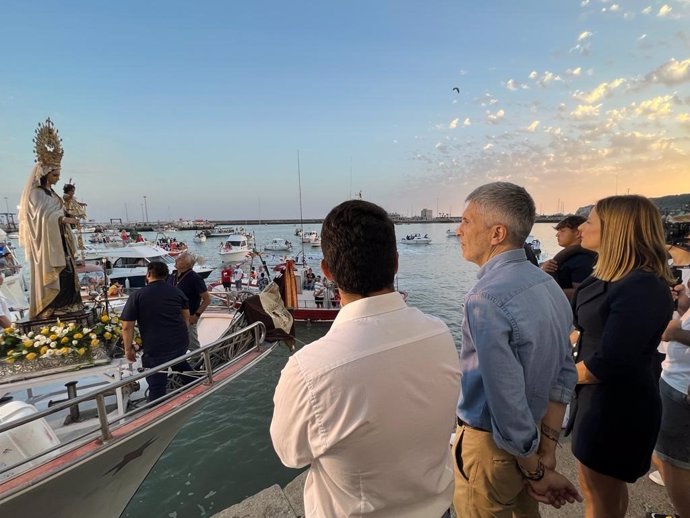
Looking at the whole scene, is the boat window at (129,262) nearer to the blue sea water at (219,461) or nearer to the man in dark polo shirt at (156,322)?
the blue sea water at (219,461)

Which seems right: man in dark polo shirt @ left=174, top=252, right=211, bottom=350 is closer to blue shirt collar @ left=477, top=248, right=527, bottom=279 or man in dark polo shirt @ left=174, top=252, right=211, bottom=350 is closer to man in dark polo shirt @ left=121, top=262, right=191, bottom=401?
man in dark polo shirt @ left=121, top=262, right=191, bottom=401

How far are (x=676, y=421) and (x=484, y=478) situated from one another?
5.33 feet

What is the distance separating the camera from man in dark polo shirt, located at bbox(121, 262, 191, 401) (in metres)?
4.24

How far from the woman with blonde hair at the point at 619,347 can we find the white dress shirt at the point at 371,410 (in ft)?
3.62

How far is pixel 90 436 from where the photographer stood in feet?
10.2

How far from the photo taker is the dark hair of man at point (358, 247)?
3.77 feet

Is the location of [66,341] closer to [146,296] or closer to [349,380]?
[146,296]

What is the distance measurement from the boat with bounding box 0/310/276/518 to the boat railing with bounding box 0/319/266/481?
0.03 ft

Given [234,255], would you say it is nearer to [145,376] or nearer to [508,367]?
[145,376]

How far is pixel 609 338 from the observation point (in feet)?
5.84

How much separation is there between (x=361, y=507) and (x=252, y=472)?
5922mm

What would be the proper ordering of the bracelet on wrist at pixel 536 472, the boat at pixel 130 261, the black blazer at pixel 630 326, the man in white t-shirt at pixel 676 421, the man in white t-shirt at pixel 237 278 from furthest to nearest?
1. the man in white t-shirt at pixel 237 278
2. the boat at pixel 130 261
3. the man in white t-shirt at pixel 676 421
4. the black blazer at pixel 630 326
5. the bracelet on wrist at pixel 536 472

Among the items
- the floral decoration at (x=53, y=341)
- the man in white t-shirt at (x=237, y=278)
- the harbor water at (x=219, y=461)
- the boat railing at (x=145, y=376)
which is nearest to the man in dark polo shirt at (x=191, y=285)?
the boat railing at (x=145, y=376)

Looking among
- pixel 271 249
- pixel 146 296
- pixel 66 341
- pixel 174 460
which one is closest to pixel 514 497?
pixel 146 296
